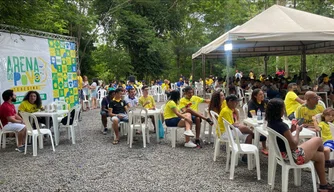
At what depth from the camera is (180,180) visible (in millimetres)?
3795

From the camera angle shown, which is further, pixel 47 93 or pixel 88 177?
pixel 47 93

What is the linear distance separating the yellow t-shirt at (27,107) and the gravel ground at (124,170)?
761 millimetres

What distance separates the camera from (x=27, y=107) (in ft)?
19.7

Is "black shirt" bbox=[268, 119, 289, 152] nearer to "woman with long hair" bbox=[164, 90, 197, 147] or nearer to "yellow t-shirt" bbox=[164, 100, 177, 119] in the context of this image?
"woman with long hair" bbox=[164, 90, 197, 147]

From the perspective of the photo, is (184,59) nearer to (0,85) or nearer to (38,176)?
(0,85)

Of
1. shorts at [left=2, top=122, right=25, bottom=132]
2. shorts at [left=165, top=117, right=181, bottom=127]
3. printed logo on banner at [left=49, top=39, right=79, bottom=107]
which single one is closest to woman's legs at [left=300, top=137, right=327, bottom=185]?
shorts at [left=165, top=117, right=181, bottom=127]

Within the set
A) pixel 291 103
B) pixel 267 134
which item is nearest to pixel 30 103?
pixel 267 134

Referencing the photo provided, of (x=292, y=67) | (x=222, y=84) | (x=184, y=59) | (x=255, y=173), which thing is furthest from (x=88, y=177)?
(x=184, y=59)

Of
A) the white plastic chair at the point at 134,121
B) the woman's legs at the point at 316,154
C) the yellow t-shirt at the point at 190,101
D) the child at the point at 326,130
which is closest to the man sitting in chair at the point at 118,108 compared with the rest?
the white plastic chair at the point at 134,121

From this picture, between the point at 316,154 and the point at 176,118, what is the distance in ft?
9.09

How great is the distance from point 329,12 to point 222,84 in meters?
7.05

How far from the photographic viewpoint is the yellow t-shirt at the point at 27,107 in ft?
19.5

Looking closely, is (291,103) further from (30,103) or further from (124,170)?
(30,103)

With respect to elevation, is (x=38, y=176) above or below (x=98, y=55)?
below
